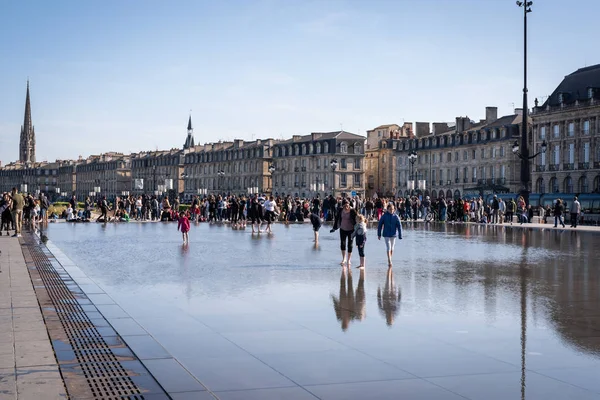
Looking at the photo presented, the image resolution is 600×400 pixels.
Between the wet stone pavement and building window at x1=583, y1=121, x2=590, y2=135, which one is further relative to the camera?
building window at x1=583, y1=121, x2=590, y2=135

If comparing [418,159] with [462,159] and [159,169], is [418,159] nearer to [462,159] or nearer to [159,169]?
[462,159]

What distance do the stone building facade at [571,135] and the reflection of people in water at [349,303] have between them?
61409 millimetres

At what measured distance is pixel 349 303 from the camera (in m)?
9.94

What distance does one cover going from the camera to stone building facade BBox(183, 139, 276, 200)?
117375 millimetres

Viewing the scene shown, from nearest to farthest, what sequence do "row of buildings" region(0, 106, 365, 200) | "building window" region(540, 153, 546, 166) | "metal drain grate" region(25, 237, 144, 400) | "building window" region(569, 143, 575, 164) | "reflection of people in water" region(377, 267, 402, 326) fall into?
1. "metal drain grate" region(25, 237, 144, 400)
2. "reflection of people in water" region(377, 267, 402, 326)
3. "building window" region(569, 143, 575, 164)
4. "building window" region(540, 153, 546, 166)
5. "row of buildings" region(0, 106, 365, 200)

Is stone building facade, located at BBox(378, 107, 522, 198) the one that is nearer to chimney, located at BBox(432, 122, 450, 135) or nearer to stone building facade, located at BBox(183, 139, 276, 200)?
chimney, located at BBox(432, 122, 450, 135)

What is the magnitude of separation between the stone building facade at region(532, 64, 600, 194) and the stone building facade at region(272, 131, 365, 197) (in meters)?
30.8

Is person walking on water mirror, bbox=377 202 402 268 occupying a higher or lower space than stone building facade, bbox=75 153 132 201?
lower

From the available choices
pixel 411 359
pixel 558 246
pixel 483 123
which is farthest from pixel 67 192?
pixel 411 359

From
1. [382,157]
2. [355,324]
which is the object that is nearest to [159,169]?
[382,157]

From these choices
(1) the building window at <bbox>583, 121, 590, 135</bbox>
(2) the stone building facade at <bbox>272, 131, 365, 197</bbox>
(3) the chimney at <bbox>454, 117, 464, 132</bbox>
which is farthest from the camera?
(2) the stone building facade at <bbox>272, 131, 365, 197</bbox>

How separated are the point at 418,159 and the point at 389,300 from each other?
87181mm

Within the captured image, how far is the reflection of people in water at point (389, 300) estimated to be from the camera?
354 inches

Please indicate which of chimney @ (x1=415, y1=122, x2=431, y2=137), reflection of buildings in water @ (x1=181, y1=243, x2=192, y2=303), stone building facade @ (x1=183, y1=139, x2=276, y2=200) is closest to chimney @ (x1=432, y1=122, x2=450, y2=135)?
chimney @ (x1=415, y1=122, x2=431, y2=137)
